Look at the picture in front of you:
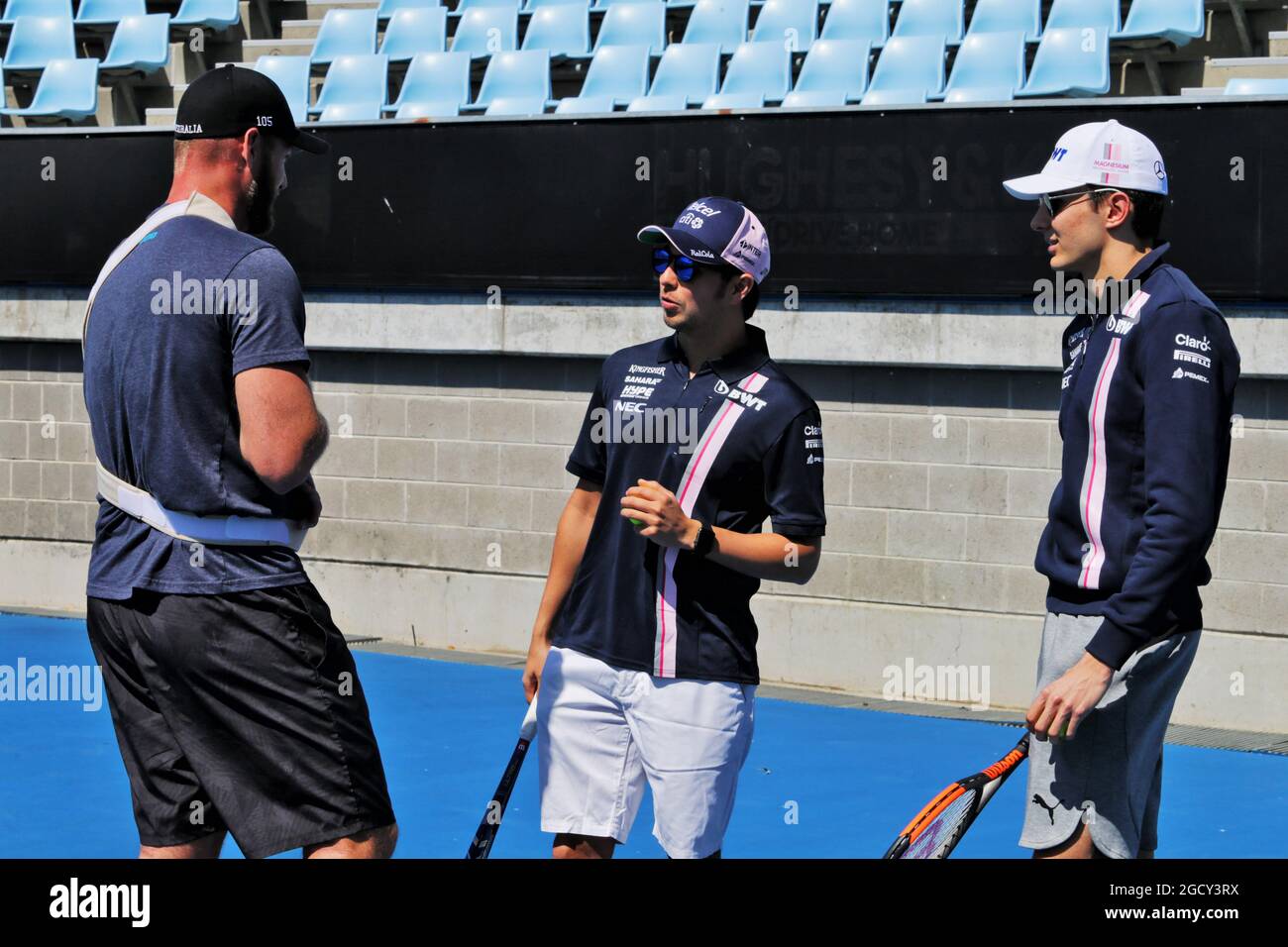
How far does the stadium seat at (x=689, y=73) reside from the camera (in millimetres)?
11742

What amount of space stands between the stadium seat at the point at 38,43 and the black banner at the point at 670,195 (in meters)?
2.71

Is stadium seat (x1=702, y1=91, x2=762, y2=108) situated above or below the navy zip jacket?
above

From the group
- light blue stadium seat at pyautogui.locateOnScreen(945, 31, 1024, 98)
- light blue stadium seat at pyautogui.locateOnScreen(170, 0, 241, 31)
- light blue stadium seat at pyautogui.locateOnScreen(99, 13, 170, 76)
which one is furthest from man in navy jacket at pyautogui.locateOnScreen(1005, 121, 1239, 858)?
light blue stadium seat at pyautogui.locateOnScreen(170, 0, 241, 31)

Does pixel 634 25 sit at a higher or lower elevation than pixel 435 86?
higher

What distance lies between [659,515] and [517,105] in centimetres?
845

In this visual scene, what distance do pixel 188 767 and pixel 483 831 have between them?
0.90 m

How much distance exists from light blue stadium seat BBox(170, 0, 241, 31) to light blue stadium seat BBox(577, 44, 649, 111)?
11.6 ft

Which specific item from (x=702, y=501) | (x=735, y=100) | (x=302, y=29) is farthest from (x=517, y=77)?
(x=702, y=501)

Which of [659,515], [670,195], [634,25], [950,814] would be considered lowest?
[950,814]

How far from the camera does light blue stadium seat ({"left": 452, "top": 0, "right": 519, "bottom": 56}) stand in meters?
13.0

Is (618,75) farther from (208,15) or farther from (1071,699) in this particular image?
(1071,699)

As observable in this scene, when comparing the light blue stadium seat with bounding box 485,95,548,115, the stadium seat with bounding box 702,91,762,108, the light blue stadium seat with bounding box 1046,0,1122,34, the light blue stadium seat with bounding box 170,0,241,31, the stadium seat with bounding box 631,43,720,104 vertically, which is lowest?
the stadium seat with bounding box 702,91,762,108

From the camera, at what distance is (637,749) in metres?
4.55

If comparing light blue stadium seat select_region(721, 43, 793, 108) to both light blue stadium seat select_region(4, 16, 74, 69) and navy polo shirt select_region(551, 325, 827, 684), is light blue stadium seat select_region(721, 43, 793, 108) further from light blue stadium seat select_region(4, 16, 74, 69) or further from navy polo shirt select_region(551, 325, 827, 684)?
navy polo shirt select_region(551, 325, 827, 684)
